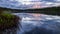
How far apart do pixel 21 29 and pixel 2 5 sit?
5.73ft

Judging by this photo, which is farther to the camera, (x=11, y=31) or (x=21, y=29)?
(x=21, y=29)

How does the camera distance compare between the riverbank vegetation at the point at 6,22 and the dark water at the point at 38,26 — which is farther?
the dark water at the point at 38,26

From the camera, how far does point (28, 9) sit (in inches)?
198

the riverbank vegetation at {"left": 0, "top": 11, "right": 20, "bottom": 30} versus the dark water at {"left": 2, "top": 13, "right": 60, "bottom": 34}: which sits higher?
the riverbank vegetation at {"left": 0, "top": 11, "right": 20, "bottom": 30}

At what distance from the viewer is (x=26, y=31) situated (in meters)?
3.56

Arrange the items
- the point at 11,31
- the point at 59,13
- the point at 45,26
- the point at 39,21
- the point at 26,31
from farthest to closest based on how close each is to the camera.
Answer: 1. the point at 59,13
2. the point at 39,21
3. the point at 45,26
4. the point at 26,31
5. the point at 11,31

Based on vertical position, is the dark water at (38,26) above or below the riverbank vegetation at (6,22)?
below

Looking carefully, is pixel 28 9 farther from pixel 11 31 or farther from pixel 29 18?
pixel 11 31

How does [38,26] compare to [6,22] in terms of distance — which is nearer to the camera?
[6,22]

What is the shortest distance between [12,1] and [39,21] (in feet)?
5.23

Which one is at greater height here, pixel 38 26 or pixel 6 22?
pixel 6 22

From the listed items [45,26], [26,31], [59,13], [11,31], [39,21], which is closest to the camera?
[11,31]

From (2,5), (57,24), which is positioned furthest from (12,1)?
(57,24)

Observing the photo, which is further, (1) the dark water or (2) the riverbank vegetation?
(1) the dark water
